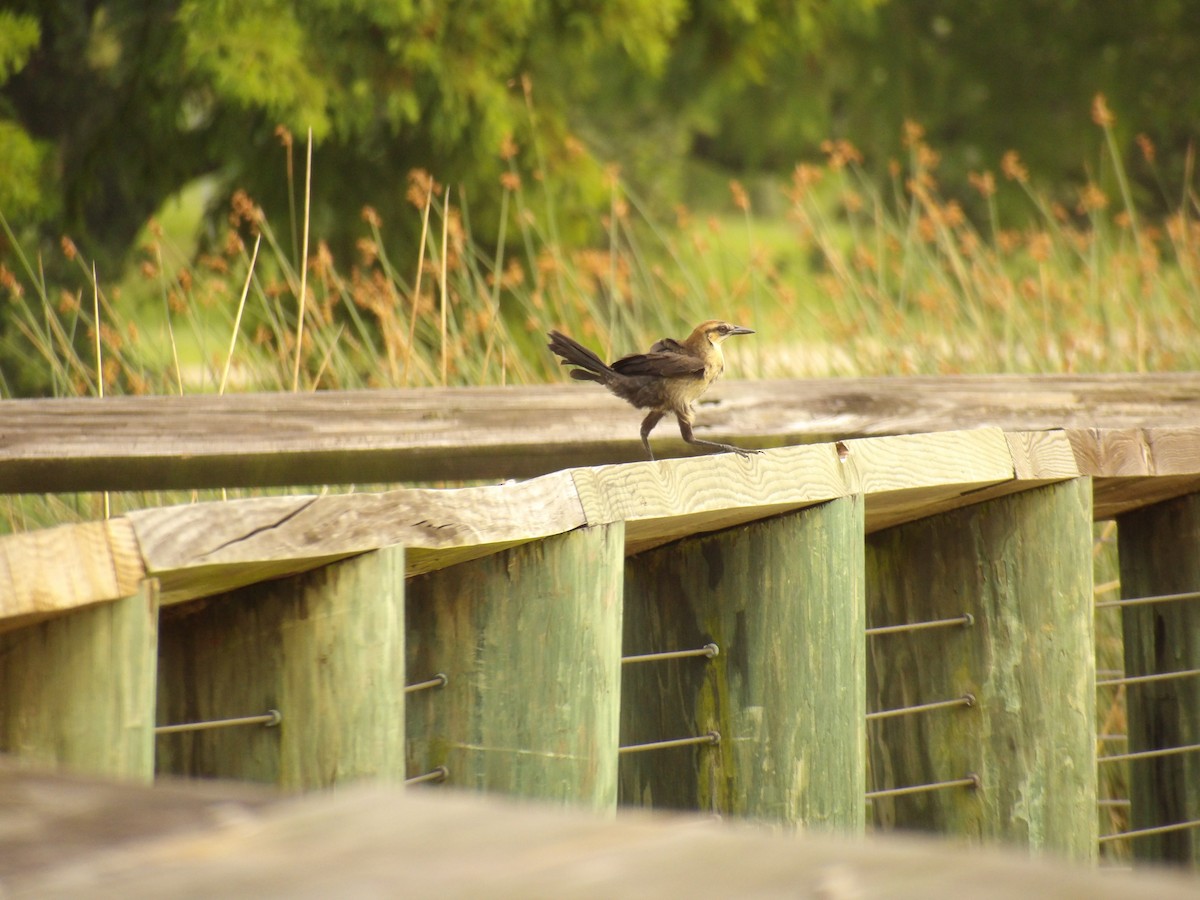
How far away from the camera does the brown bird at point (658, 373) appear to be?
3232 millimetres

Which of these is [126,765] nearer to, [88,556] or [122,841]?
[88,556]

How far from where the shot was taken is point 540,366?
6.59 metres

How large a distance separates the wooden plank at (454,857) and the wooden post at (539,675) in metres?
1.23

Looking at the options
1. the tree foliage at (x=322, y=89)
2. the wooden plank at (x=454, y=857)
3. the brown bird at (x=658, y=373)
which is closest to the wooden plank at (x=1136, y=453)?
the brown bird at (x=658, y=373)

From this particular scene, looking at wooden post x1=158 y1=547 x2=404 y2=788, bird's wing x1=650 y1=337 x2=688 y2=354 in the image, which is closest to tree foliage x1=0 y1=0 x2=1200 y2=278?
bird's wing x1=650 y1=337 x2=688 y2=354

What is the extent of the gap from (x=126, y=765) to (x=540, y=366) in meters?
4.91

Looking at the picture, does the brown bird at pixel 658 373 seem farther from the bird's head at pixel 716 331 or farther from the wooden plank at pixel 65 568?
the wooden plank at pixel 65 568

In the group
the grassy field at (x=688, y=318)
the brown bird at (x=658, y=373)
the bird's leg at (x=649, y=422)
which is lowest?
the bird's leg at (x=649, y=422)

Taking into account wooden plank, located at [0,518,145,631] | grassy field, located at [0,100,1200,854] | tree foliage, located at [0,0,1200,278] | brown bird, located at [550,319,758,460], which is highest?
tree foliage, located at [0,0,1200,278]

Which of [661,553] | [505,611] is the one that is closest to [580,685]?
[505,611]

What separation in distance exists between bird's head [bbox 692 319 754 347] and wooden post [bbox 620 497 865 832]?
872mm

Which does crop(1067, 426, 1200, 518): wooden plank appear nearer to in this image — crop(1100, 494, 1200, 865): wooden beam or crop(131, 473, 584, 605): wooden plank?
crop(1100, 494, 1200, 865): wooden beam

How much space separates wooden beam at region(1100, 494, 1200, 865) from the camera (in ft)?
10.5

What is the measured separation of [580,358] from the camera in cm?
327
